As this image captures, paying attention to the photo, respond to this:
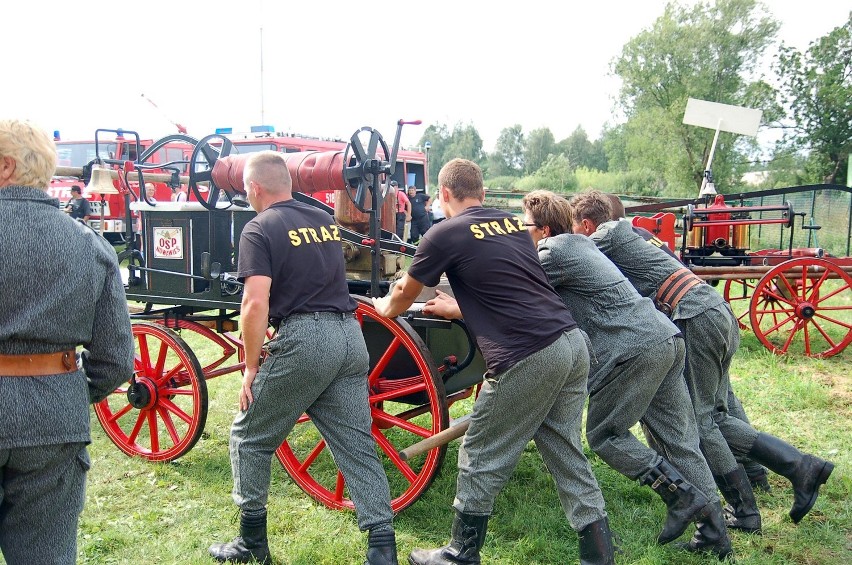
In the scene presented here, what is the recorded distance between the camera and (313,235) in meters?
3.08

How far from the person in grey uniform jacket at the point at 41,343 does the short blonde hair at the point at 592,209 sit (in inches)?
91.5

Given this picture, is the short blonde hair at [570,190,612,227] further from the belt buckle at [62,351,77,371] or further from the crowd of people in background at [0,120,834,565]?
the belt buckle at [62,351,77,371]

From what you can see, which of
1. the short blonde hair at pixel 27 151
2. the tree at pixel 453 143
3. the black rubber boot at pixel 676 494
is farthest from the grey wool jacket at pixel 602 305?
the tree at pixel 453 143

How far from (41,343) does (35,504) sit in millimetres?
429

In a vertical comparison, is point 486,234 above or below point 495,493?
above

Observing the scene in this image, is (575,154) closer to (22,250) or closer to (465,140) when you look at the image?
(465,140)

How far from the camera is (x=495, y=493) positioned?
9.87ft

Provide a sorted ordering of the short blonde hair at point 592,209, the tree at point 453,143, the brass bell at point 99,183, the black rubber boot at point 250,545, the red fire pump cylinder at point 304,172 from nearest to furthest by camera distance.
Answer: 1. the black rubber boot at point 250,545
2. the short blonde hair at point 592,209
3. the red fire pump cylinder at point 304,172
4. the brass bell at point 99,183
5. the tree at point 453,143

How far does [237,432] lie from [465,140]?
59260 millimetres

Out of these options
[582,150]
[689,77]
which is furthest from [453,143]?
[689,77]

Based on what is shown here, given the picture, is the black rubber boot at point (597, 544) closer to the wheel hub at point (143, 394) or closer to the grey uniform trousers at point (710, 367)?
the grey uniform trousers at point (710, 367)

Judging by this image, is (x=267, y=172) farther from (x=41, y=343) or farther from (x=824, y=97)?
(x=824, y=97)

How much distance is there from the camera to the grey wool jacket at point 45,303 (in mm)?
1879

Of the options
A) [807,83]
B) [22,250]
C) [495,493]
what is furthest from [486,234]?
[807,83]
